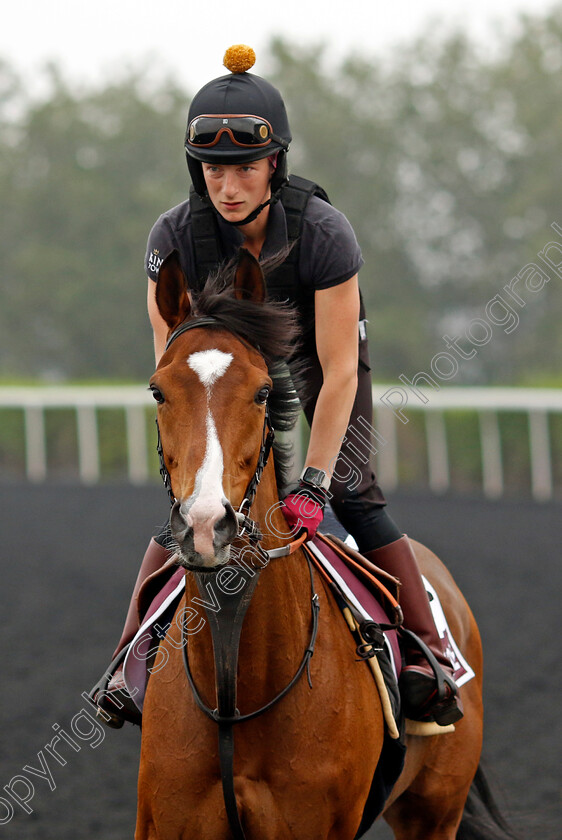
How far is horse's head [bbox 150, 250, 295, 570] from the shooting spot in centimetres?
238

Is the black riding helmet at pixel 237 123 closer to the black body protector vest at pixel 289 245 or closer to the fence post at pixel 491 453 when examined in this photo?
the black body protector vest at pixel 289 245

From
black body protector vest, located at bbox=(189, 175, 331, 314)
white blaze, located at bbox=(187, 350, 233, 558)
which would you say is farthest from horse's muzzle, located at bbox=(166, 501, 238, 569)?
black body protector vest, located at bbox=(189, 175, 331, 314)

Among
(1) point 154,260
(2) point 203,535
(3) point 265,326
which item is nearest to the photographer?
(2) point 203,535

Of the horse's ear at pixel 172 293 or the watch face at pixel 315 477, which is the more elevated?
the horse's ear at pixel 172 293

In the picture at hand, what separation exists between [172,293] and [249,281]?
0.20 m

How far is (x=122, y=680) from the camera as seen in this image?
339 cm

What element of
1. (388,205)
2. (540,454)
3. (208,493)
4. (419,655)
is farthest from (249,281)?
(388,205)

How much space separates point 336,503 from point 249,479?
1102 millimetres

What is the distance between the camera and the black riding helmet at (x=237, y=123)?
10.2ft

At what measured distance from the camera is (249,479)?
8.65 feet

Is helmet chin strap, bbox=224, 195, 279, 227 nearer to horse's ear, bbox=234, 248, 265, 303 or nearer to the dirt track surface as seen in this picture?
horse's ear, bbox=234, 248, 265, 303

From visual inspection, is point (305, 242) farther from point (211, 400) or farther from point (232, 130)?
point (211, 400)

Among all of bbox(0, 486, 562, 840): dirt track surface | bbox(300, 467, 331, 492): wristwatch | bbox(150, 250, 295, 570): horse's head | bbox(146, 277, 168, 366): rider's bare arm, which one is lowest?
bbox(0, 486, 562, 840): dirt track surface

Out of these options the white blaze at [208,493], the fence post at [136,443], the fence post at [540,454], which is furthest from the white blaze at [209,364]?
the fence post at [136,443]
